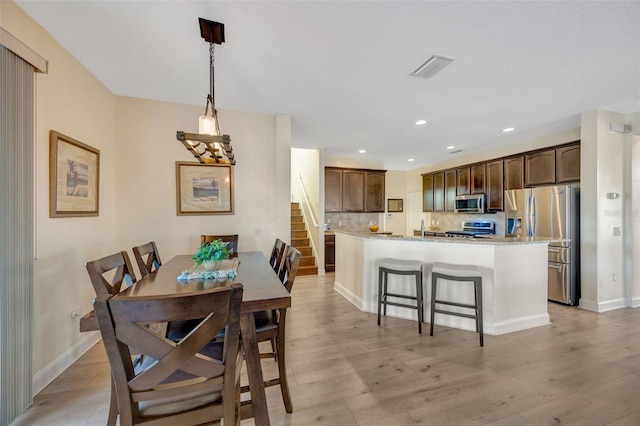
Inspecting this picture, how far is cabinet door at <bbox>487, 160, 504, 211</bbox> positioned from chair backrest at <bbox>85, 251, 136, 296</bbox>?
19.5 feet

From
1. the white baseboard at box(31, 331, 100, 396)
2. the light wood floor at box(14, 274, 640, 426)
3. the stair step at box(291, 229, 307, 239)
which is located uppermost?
the stair step at box(291, 229, 307, 239)

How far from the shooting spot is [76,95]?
2434 mm

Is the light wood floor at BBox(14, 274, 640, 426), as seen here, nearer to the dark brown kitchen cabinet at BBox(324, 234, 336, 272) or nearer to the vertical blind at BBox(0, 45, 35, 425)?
the vertical blind at BBox(0, 45, 35, 425)

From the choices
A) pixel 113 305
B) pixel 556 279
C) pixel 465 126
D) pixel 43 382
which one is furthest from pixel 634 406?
pixel 43 382

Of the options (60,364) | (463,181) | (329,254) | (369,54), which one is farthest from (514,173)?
(60,364)

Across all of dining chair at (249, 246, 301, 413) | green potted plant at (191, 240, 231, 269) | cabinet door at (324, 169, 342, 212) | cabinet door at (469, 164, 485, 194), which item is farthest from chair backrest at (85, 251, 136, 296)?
cabinet door at (469, 164, 485, 194)

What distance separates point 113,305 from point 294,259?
1.15m

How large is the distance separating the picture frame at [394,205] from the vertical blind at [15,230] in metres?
7.08

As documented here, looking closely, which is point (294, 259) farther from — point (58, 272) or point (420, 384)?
point (58, 272)

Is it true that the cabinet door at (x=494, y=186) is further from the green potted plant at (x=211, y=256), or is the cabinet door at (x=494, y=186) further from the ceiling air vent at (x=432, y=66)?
the green potted plant at (x=211, y=256)

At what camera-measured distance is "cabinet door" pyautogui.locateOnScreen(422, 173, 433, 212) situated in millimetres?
6953

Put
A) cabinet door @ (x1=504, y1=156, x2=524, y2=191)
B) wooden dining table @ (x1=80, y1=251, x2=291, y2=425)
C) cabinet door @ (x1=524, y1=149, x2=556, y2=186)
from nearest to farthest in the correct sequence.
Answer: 1. wooden dining table @ (x1=80, y1=251, x2=291, y2=425)
2. cabinet door @ (x1=524, y1=149, x2=556, y2=186)
3. cabinet door @ (x1=504, y1=156, x2=524, y2=191)

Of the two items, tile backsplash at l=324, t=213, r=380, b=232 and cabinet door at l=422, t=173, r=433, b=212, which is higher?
cabinet door at l=422, t=173, r=433, b=212

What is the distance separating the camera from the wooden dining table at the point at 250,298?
1406mm
